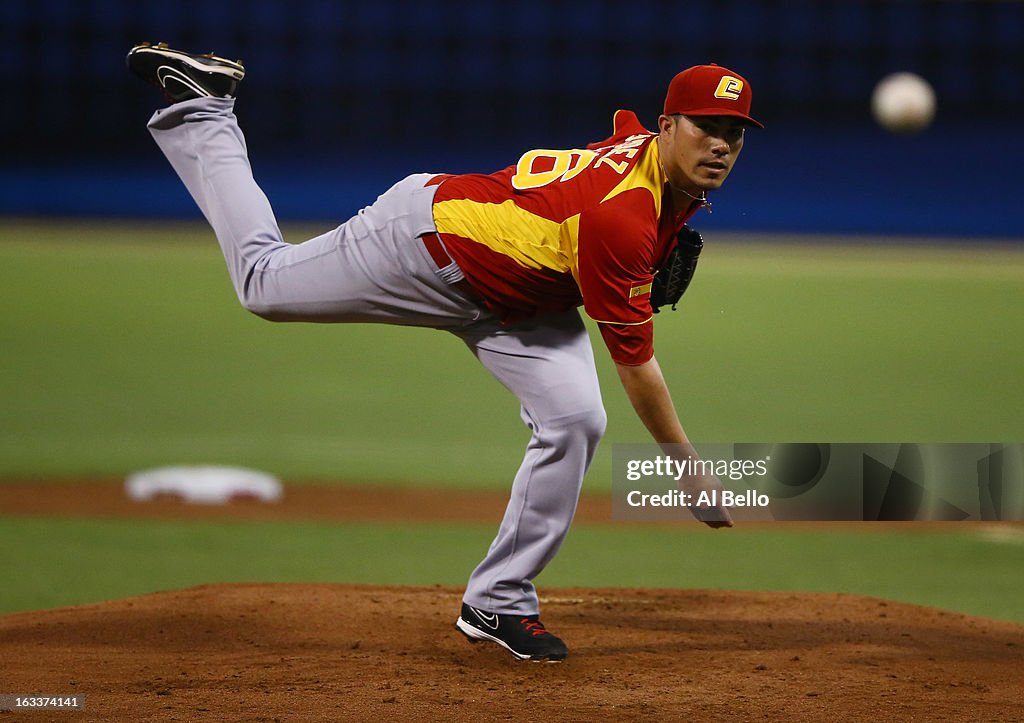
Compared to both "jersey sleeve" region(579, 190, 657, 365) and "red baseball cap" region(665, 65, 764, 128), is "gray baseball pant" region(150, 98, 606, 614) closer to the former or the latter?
"jersey sleeve" region(579, 190, 657, 365)

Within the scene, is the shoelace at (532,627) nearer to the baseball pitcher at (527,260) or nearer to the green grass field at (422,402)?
the baseball pitcher at (527,260)

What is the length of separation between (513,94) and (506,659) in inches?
631

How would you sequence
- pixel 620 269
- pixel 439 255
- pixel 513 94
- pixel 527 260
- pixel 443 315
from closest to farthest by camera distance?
pixel 620 269 < pixel 527 260 < pixel 439 255 < pixel 443 315 < pixel 513 94

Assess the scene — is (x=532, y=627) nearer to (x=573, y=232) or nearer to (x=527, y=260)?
(x=527, y=260)

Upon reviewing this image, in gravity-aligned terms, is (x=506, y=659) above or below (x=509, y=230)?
below

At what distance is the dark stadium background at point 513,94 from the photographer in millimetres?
18422

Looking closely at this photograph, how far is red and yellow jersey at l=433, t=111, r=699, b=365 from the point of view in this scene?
376 centimetres

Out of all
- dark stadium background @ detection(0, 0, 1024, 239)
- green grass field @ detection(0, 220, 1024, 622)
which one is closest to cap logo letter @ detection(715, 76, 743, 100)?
green grass field @ detection(0, 220, 1024, 622)

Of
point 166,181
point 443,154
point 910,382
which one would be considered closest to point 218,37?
point 166,181

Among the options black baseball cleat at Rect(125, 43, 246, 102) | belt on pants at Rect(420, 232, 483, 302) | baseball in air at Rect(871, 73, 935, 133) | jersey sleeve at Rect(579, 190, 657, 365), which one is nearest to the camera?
jersey sleeve at Rect(579, 190, 657, 365)

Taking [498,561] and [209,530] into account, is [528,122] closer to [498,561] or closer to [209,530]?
[209,530]

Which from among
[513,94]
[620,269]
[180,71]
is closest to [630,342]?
[620,269]

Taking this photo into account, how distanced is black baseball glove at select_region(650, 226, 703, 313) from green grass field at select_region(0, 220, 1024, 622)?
6.35ft

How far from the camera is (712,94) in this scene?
3773mm
